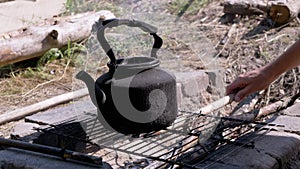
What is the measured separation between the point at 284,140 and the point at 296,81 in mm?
1926

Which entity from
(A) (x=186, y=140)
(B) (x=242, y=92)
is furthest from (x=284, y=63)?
(A) (x=186, y=140)

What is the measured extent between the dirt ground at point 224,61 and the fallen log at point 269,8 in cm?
8

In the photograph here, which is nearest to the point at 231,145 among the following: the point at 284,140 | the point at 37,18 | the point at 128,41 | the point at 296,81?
the point at 284,140

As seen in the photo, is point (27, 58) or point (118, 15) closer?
point (27, 58)

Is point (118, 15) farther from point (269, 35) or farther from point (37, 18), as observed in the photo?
point (269, 35)

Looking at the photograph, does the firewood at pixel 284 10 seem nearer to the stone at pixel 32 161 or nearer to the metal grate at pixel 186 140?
the metal grate at pixel 186 140

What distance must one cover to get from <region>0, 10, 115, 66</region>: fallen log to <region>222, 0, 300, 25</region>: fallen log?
63.5 inches

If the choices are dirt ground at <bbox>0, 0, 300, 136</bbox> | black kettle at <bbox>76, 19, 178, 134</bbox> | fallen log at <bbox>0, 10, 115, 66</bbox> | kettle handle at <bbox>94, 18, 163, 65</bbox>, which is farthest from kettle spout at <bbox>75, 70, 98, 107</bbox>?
fallen log at <bbox>0, 10, 115, 66</bbox>

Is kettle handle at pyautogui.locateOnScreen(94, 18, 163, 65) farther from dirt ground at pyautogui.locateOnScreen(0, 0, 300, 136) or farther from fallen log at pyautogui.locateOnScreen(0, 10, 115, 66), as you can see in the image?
fallen log at pyautogui.locateOnScreen(0, 10, 115, 66)

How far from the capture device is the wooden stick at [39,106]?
3.81 meters

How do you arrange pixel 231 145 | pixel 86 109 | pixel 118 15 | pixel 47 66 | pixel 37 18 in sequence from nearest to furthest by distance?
1. pixel 231 145
2. pixel 86 109
3. pixel 47 66
4. pixel 37 18
5. pixel 118 15

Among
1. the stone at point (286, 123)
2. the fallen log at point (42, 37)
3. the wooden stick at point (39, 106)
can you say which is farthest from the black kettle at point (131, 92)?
the fallen log at point (42, 37)

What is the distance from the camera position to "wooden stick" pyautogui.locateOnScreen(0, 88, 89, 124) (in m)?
3.81

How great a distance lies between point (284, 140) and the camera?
238 cm
